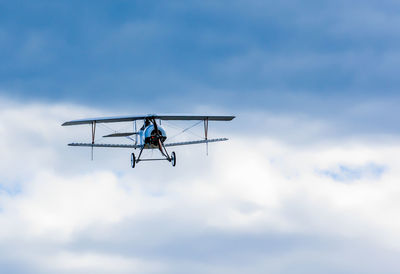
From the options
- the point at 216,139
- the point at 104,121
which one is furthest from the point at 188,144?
the point at 104,121

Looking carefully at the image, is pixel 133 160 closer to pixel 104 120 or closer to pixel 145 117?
pixel 145 117

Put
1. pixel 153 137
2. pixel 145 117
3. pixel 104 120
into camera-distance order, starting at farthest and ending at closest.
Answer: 1. pixel 104 120
2. pixel 145 117
3. pixel 153 137

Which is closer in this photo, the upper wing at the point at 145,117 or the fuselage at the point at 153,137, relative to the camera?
the fuselage at the point at 153,137

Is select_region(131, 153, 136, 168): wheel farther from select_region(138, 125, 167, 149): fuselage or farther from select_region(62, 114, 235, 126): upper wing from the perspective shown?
select_region(62, 114, 235, 126): upper wing

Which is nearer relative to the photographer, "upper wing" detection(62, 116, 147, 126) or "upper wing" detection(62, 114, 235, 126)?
"upper wing" detection(62, 114, 235, 126)

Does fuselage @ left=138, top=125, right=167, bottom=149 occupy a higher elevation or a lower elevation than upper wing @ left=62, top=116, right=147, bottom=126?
lower

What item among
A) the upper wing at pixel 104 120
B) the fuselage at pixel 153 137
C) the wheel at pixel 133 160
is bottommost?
the wheel at pixel 133 160

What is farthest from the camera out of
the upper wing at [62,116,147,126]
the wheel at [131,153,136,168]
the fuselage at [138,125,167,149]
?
the upper wing at [62,116,147,126]

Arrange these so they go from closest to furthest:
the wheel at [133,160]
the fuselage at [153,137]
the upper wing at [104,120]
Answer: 1. the fuselage at [153,137]
2. the wheel at [133,160]
3. the upper wing at [104,120]

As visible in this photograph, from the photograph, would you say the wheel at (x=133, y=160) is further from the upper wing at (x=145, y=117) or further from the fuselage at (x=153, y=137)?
the upper wing at (x=145, y=117)

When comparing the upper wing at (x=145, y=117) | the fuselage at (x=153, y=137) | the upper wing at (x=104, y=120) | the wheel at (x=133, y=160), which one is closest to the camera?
the fuselage at (x=153, y=137)

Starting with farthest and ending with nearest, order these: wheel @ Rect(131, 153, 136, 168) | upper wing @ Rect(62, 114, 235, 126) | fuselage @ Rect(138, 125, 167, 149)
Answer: upper wing @ Rect(62, 114, 235, 126) → wheel @ Rect(131, 153, 136, 168) → fuselage @ Rect(138, 125, 167, 149)

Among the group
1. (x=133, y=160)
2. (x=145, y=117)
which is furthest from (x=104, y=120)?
(x=133, y=160)

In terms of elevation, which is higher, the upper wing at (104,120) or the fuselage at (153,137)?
the upper wing at (104,120)
